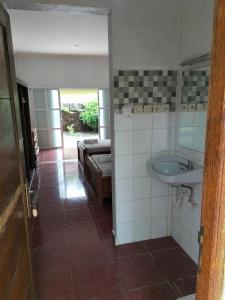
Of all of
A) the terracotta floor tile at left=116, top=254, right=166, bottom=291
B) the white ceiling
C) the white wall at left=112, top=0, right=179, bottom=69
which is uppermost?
the white ceiling

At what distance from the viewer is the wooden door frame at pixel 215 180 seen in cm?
63

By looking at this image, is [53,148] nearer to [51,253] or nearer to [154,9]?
[51,253]

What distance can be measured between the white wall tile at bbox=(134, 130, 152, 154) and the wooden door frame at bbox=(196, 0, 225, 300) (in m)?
1.55

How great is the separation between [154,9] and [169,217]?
6.96ft

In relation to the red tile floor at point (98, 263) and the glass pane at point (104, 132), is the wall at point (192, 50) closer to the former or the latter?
the red tile floor at point (98, 263)

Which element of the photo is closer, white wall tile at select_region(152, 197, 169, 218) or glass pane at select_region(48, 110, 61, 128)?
white wall tile at select_region(152, 197, 169, 218)

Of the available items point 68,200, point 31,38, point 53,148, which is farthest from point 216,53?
point 53,148

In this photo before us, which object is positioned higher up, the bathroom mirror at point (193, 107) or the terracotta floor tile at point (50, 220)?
the bathroom mirror at point (193, 107)

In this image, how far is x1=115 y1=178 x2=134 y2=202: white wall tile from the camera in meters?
2.33

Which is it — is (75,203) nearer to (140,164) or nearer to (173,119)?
(140,164)

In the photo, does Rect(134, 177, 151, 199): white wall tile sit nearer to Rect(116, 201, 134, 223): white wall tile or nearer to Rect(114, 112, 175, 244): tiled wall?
Rect(114, 112, 175, 244): tiled wall

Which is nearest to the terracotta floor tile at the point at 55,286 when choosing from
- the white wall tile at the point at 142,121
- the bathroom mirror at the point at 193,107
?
the white wall tile at the point at 142,121

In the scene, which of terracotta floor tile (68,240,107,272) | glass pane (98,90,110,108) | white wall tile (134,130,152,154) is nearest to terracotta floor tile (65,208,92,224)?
terracotta floor tile (68,240,107,272)

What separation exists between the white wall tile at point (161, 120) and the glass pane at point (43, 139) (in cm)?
542
